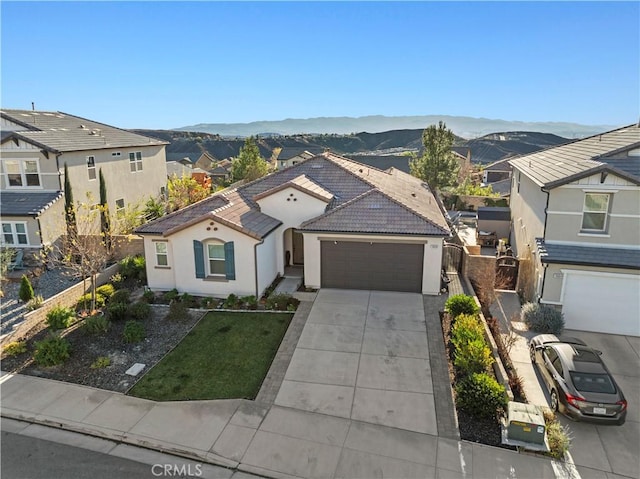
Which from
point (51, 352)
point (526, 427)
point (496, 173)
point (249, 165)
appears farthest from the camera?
point (496, 173)

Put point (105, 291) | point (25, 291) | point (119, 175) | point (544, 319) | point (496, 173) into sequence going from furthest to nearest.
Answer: point (496, 173) → point (119, 175) → point (105, 291) → point (25, 291) → point (544, 319)

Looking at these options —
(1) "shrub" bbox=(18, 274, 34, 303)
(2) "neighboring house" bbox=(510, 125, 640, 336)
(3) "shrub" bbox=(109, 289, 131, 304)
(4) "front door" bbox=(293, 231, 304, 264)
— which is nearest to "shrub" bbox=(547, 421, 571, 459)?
(2) "neighboring house" bbox=(510, 125, 640, 336)

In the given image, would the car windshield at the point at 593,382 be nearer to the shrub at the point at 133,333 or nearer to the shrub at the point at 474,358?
the shrub at the point at 474,358

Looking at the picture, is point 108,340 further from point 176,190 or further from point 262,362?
point 176,190

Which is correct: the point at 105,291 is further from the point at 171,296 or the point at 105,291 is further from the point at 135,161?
the point at 135,161

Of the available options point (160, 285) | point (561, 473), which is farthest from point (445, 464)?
point (160, 285)

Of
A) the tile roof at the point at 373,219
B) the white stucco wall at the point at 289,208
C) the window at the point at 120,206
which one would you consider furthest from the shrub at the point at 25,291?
the tile roof at the point at 373,219

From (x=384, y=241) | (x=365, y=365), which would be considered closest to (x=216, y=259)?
(x=384, y=241)
